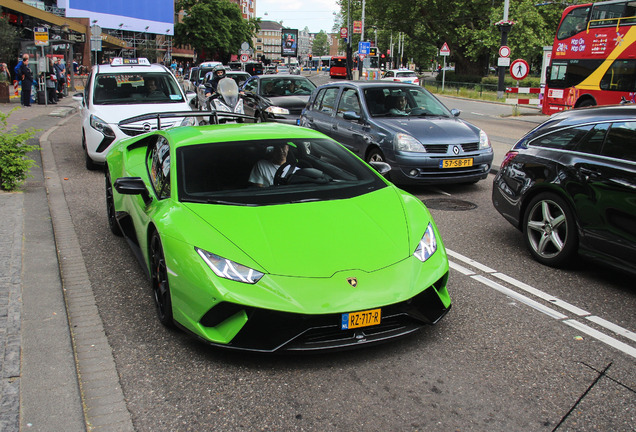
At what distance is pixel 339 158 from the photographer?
502 centimetres

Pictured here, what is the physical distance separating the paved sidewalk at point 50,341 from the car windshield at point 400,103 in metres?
5.32

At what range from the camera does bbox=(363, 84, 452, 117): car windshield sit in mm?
10180

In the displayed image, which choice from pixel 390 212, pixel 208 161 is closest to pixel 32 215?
pixel 208 161

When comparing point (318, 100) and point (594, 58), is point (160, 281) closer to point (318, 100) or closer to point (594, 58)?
point (318, 100)

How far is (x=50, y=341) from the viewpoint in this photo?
3.97 meters

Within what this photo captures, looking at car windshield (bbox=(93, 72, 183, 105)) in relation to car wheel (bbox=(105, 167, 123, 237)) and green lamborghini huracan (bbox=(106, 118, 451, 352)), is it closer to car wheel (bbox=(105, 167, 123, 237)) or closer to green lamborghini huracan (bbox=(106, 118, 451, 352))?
car wheel (bbox=(105, 167, 123, 237))

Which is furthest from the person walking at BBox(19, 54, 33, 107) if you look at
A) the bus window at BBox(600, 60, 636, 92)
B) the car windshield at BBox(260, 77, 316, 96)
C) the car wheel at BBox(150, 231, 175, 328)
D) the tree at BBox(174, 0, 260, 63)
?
the tree at BBox(174, 0, 260, 63)

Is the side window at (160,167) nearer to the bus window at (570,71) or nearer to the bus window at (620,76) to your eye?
the bus window at (620,76)

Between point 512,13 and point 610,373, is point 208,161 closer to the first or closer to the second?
point 610,373

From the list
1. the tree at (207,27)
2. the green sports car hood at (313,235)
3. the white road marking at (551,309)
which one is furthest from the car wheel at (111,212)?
the tree at (207,27)

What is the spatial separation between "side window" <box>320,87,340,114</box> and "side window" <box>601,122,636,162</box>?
20.5 ft

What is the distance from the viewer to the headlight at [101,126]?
10.3 m

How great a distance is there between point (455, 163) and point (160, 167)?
17.4ft

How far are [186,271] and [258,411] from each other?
980 millimetres
